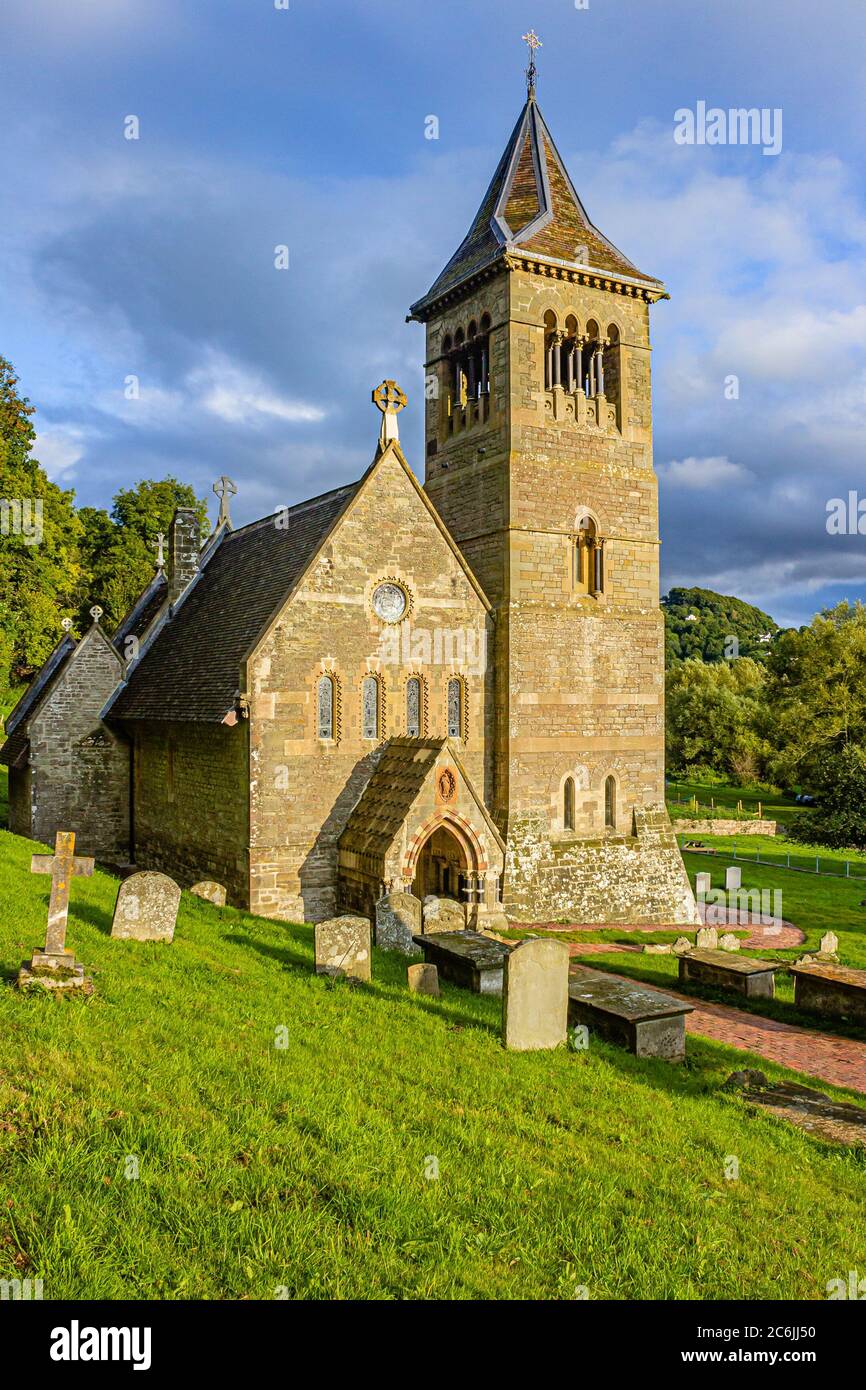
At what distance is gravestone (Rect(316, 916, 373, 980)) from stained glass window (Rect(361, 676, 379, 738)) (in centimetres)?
829

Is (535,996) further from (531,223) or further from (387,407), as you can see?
(531,223)

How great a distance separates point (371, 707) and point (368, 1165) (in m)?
15.0

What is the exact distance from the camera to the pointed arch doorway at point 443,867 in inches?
810

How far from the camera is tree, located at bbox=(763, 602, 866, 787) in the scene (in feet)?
174

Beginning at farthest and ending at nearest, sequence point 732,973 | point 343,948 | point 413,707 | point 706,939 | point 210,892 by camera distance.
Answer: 1. point 413,707
2. point 706,939
3. point 210,892
4. point 732,973
5. point 343,948

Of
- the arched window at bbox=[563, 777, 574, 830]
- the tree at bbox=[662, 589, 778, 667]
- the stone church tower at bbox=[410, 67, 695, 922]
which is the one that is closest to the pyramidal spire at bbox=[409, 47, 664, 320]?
the stone church tower at bbox=[410, 67, 695, 922]

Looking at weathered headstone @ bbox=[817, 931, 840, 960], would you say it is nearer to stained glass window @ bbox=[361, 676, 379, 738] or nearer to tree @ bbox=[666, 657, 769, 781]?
stained glass window @ bbox=[361, 676, 379, 738]

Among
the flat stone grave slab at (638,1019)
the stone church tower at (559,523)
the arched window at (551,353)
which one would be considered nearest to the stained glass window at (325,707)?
the stone church tower at (559,523)

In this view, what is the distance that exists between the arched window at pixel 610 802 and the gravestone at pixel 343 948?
12.9 metres

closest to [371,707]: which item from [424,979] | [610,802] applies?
[610,802]

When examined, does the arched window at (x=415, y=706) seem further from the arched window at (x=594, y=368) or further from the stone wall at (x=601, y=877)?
the arched window at (x=594, y=368)

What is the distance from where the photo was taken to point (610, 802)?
2488cm
